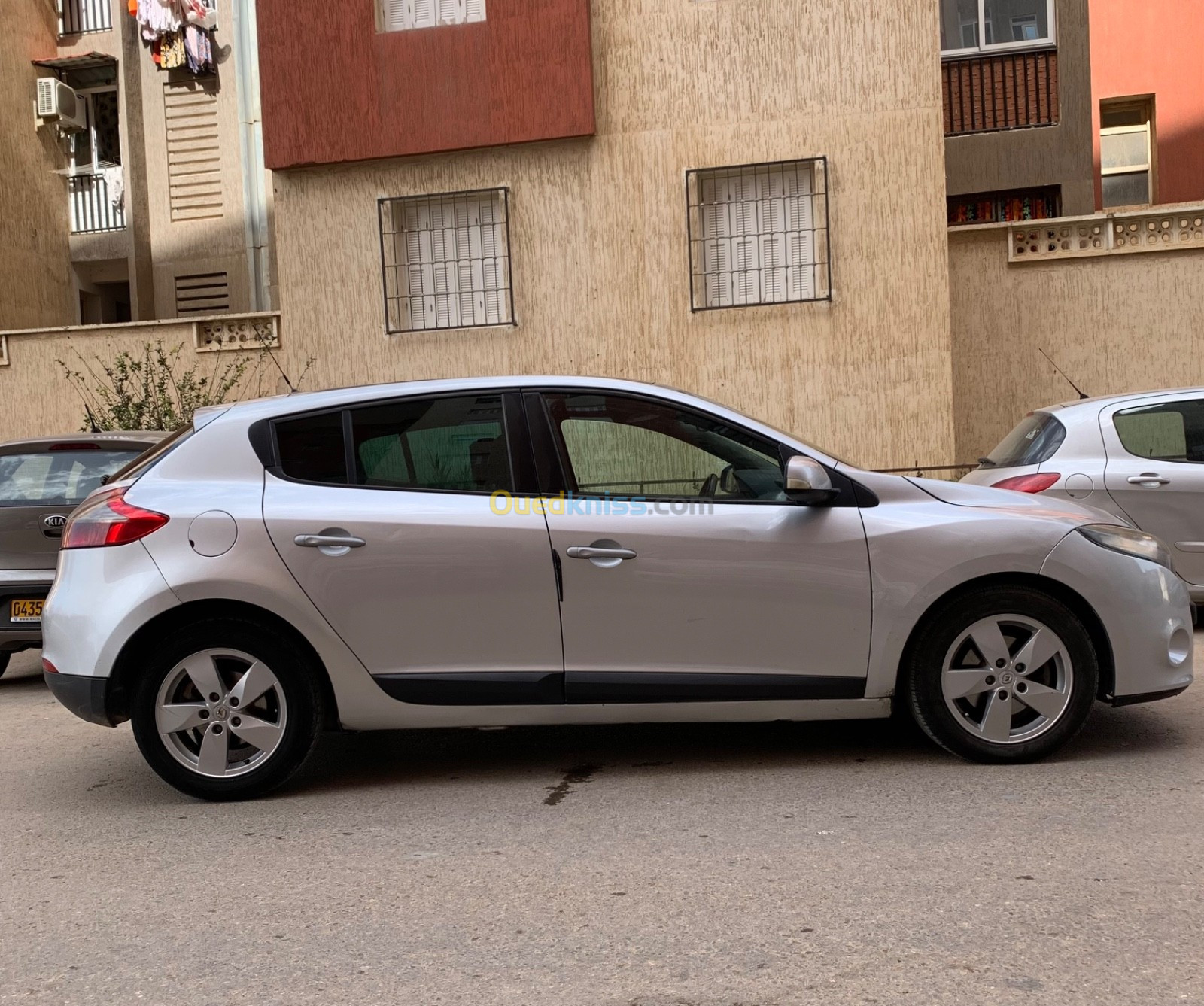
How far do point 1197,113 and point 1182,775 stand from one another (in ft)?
58.2

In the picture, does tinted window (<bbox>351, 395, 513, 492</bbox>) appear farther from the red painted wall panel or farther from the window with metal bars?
the window with metal bars

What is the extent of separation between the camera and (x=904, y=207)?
13.4 meters

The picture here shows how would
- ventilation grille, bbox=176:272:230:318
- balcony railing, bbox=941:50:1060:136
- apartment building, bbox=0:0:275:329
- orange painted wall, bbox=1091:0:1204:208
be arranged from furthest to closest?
orange painted wall, bbox=1091:0:1204:208, ventilation grille, bbox=176:272:230:318, apartment building, bbox=0:0:275:329, balcony railing, bbox=941:50:1060:136

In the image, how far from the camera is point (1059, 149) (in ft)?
58.7

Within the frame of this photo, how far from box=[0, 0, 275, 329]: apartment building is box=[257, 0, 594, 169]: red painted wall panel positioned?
5.62 meters

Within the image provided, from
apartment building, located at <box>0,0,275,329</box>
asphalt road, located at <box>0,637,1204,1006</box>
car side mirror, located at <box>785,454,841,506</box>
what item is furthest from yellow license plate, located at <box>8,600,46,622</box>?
apartment building, located at <box>0,0,275,329</box>

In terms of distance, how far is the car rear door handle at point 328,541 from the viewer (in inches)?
215

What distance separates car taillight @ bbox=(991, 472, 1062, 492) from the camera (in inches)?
344

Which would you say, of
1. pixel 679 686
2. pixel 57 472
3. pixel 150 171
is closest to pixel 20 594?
pixel 57 472

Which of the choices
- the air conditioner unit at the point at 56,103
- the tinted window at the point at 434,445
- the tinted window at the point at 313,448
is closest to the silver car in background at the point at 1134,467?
A: the tinted window at the point at 434,445

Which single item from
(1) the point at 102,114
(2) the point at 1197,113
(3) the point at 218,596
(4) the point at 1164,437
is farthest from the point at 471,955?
(1) the point at 102,114

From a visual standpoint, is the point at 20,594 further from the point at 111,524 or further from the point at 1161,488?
→ the point at 1161,488

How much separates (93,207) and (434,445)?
1818cm

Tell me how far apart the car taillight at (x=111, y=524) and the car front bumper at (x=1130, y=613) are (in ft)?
11.6
